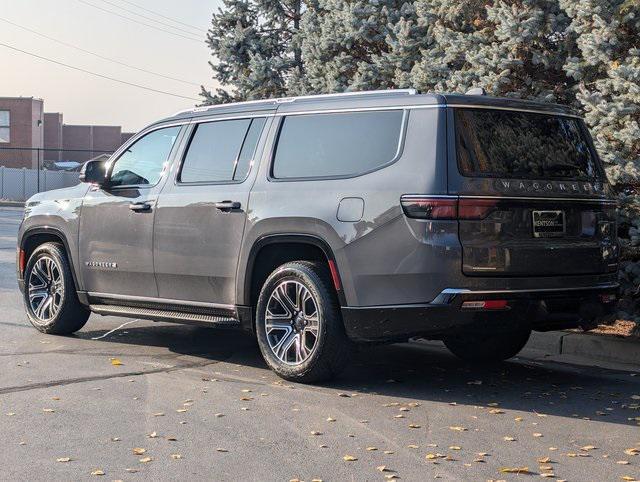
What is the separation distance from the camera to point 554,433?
6422 mm

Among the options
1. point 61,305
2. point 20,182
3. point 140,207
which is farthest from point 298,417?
point 20,182

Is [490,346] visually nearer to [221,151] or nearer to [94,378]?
[221,151]

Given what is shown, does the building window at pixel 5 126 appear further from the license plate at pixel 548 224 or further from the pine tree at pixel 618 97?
the license plate at pixel 548 224

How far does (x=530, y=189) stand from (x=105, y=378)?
10.8 feet

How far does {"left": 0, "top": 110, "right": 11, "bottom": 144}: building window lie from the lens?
62875 millimetres

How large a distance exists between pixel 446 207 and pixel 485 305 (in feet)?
2.26

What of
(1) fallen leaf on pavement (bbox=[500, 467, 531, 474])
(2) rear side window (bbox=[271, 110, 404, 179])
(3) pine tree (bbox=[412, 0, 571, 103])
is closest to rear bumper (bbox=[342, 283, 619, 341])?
(2) rear side window (bbox=[271, 110, 404, 179])

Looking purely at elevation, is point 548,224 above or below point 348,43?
below

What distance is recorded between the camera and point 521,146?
759 centimetres

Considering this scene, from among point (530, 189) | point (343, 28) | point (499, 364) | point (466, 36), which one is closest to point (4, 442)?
point (530, 189)

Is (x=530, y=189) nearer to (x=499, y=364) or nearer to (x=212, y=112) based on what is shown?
(x=499, y=364)

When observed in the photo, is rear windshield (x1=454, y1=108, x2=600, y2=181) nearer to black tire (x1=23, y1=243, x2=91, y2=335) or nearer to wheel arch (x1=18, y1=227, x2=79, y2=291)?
→ wheel arch (x1=18, y1=227, x2=79, y2=291)

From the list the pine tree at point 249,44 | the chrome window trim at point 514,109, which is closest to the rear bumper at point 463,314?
the chrome window trim at point 514,109

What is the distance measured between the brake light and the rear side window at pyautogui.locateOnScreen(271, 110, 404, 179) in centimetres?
112
